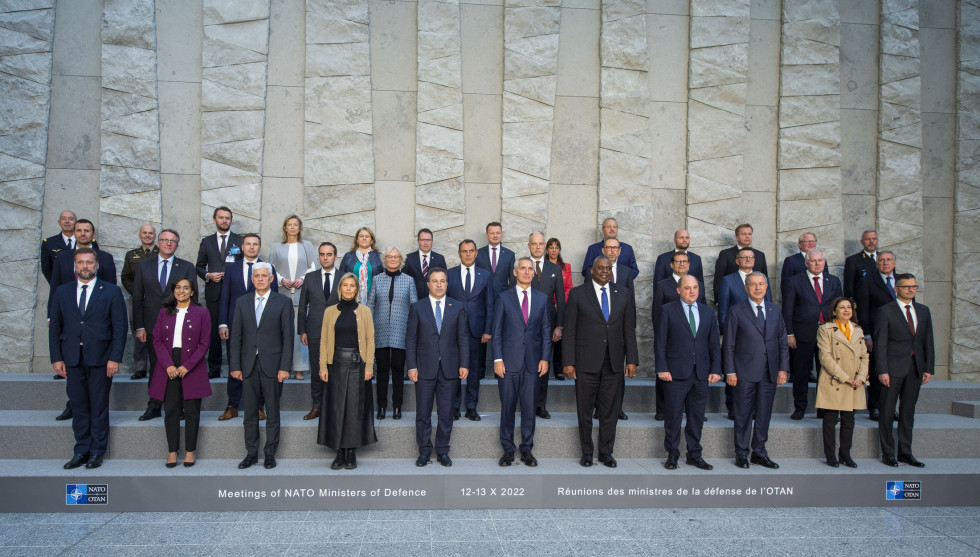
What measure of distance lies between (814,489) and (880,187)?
4548mm

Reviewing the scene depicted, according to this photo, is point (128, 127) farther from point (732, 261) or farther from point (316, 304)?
point (732, 261)

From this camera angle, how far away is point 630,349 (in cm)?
532

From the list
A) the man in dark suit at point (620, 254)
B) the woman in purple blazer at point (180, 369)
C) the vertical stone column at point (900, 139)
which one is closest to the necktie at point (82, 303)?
the woman in purple blazer at point (180, 369)

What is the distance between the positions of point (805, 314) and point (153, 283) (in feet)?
20.1

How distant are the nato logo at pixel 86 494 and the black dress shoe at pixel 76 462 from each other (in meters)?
0.33

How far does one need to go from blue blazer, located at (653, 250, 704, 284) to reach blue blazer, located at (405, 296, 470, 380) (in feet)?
8.15

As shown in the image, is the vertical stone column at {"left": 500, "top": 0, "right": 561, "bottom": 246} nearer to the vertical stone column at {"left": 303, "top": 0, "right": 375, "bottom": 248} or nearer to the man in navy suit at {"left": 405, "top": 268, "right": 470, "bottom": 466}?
the vertical stone column at {"left": 303, "top": 0, "right": 375, "bottom": 248}

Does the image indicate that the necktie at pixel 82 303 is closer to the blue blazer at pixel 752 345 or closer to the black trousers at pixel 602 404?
the black trousers at pixel 602 404

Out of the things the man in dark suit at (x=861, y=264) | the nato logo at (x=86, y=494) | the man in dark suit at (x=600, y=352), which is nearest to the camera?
the nato logo at (x=86, y=494)

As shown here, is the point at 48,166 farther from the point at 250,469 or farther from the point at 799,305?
the point at 799,305

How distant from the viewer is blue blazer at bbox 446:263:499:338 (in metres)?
5.81

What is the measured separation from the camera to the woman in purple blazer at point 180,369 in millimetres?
4926

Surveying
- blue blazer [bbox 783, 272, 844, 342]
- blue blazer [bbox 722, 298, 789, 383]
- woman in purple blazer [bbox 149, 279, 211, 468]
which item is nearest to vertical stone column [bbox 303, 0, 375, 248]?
woman in purple blazer [bbox 149, 279, 211, 468]

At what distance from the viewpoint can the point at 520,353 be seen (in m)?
5.21
